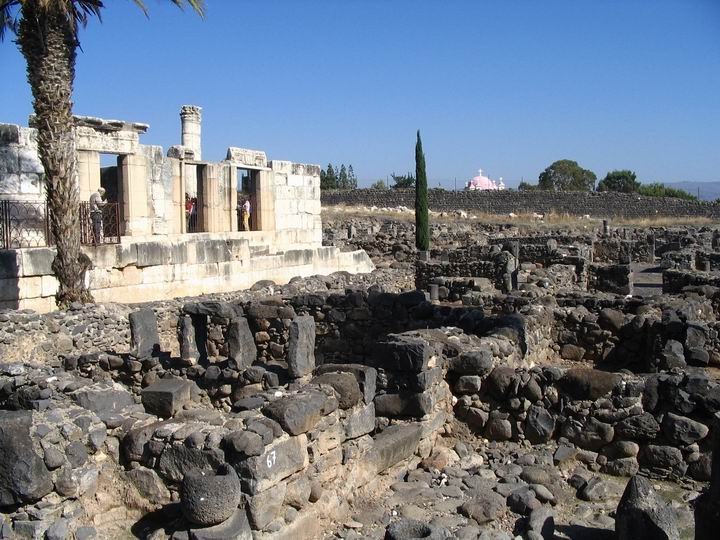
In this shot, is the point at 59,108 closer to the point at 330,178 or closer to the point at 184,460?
the point at 184,460

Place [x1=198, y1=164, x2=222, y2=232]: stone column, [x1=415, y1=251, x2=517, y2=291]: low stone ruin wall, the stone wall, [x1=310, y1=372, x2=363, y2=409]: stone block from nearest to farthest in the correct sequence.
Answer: [x1=310, y1=372, x2=363, y2=409]: stone block → the stone wall → [x1=198, y1=164, x2=222, y2=232]: stone column → [x1=415, y1=251, x2=517, y2=291]: low stone ruin wall

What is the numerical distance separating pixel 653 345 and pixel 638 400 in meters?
3.21

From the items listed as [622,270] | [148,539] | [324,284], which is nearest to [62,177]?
[324,284]

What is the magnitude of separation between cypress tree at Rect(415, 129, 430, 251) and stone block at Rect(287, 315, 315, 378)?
2488cm

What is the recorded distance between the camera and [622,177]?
278 feet

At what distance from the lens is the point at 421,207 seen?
3462 centimetres

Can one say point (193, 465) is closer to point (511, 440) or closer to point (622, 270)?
point (511, 440)

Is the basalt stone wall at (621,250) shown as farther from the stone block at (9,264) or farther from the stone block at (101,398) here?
the stone block at (101,398)

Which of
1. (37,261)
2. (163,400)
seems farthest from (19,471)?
(37,261)

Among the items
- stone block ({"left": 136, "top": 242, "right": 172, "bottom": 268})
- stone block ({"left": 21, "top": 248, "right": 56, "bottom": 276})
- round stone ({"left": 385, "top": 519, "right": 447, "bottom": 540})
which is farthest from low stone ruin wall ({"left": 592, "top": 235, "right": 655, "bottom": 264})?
round stone ({"left": 385, "top": 519, "right": 447, "bottom": 540})

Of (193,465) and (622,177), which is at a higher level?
(622,177)

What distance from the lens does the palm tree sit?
39.4 ft

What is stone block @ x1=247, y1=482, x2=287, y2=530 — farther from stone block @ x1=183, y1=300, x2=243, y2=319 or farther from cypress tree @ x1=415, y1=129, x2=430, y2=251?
cypress tree @ x1=415, y1=129, x2=430, y2=251

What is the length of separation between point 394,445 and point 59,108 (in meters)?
9.16
